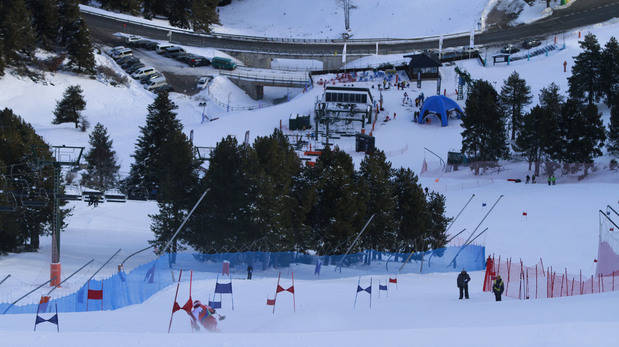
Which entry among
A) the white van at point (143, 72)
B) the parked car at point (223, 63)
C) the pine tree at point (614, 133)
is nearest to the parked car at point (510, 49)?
the parked car at point (223, 63)

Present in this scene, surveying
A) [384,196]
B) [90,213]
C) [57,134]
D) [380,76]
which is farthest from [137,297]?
[380,76]

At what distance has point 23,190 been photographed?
135 feet

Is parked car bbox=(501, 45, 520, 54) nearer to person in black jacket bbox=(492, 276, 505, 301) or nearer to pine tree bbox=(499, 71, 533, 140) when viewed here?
pine tree bbox=(499, 71, 533, 140)

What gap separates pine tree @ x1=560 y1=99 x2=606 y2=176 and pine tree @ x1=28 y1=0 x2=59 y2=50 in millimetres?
42421

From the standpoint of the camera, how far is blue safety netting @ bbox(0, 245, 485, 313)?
27438 millimetres

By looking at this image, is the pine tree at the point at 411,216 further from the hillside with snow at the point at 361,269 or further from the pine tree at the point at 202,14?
the pine tree at the point at 202,14

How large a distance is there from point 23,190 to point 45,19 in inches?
1516

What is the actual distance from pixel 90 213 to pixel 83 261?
36.6ft

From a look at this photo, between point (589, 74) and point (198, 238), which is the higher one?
point (589, 74)

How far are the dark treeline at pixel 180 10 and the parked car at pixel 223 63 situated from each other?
919 cm

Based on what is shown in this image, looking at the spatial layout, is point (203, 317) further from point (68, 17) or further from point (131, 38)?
point (131, 38)

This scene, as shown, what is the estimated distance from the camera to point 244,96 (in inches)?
3327

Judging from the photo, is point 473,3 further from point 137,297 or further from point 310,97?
point 137,297

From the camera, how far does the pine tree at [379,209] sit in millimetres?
41312
